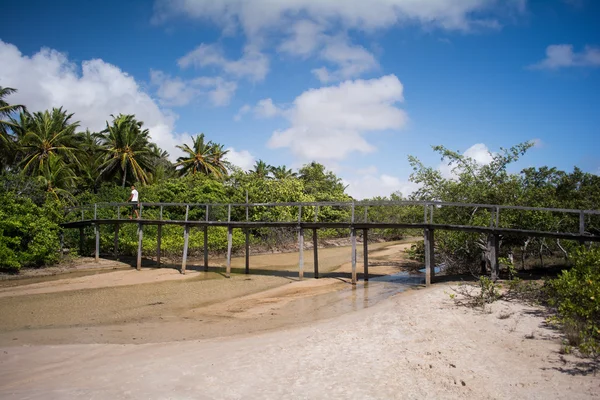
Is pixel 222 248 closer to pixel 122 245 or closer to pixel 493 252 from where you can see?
pixel 122 245

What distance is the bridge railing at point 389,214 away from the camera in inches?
618

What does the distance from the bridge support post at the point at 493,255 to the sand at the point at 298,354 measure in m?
2.00

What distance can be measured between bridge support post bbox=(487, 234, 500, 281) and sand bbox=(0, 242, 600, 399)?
1996 millimetres

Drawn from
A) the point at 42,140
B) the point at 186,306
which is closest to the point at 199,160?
the point at 42,140

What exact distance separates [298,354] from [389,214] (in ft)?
124

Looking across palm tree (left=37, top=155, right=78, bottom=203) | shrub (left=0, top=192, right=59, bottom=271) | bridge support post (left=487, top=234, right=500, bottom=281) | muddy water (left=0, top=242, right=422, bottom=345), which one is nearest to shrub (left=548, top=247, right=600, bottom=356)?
bridge support post (left=487, top=234, right=500, bottom=281)

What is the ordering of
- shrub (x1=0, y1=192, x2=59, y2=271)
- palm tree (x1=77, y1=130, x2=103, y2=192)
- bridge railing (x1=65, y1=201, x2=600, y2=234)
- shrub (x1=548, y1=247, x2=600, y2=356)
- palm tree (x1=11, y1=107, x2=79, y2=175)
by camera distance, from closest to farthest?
shrub (x1=548, y1=247, x2=600, y2=356), bridge railing (x1=65, y1=201, x2=600, y2=234), shrub (x1=0, y1=192, x2=59, y2=271), palm tree (x1=11, y1=107, x2=79, y2=175), palm tree (x1=77, y1=130, x2=103, y2=192)

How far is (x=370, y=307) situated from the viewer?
13305mm

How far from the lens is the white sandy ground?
642 centimetres

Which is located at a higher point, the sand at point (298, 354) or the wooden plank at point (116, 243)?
the wooden plank at point (116, 243)

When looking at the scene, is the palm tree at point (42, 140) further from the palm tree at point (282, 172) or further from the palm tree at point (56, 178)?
the palm tree at point (282, 172)

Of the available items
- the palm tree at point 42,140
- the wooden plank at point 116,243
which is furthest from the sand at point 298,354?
the palm tree at point 42,140

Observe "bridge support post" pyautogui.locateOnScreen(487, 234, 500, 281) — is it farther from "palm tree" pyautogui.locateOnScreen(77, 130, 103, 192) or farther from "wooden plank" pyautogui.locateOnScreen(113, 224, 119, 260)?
"palm tree" pyautogui.locateOnScreen(77, 130, 103, 192)

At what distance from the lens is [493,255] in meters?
14.9
